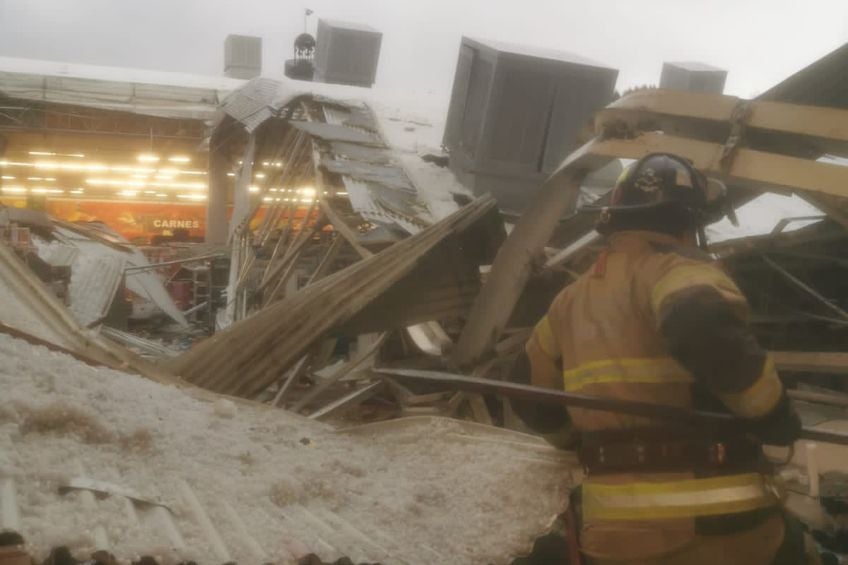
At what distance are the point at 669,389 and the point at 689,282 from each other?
16.5 inches

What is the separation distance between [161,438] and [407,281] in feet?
Answer: 8.73

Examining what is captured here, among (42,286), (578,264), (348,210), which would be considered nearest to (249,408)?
(42,286)

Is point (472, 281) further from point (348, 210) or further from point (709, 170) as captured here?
point (348, 210)

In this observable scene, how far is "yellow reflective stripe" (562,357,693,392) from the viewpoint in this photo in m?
2.56

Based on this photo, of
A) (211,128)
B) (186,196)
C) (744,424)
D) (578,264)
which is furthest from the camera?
(186,196)

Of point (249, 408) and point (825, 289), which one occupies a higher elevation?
point (825, 289)

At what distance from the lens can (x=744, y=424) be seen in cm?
249

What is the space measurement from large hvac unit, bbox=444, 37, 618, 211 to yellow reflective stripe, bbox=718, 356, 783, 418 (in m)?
6.48

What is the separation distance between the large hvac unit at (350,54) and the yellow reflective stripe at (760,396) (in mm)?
15721

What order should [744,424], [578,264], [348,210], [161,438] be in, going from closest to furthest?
[744,424] < [161,438] < [578,264] < [348,210]

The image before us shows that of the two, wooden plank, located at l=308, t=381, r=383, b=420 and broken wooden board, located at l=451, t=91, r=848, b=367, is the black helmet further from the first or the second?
wooden plank, located at l=308, t=381, r=383, b=420

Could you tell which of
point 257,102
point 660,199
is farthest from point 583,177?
point 257,102

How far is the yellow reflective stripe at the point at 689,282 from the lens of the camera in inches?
92.4

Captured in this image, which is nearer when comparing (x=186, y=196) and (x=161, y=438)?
(x=161, y=438)
